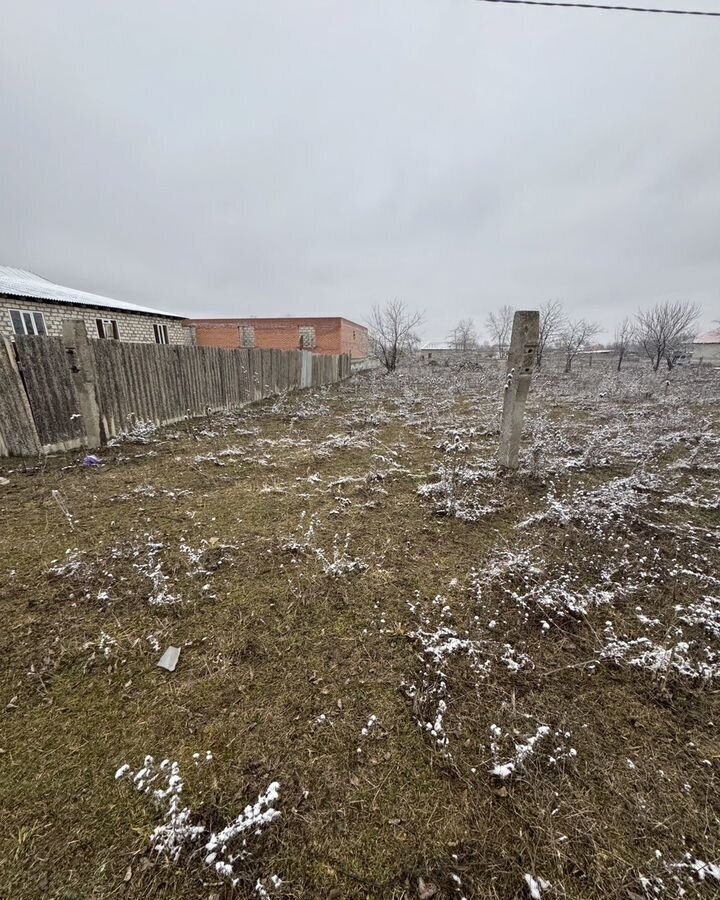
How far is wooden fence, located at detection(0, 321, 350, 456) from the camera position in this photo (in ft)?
16.3

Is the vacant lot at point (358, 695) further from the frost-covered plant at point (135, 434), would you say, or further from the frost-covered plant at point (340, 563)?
the frost-covered plant at point (135, 434)

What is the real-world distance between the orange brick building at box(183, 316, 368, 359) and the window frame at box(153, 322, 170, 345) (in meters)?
5.07

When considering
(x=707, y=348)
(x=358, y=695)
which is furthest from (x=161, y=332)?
(x=707, y=348)

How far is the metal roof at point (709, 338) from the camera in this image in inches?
1784

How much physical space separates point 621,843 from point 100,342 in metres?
7.96

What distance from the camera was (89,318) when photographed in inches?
738

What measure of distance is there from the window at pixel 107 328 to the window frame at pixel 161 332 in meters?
3.28

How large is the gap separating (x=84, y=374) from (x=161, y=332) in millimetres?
21580

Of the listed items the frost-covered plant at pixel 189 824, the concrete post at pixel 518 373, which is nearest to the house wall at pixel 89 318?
the concrete post at pixel 518 373

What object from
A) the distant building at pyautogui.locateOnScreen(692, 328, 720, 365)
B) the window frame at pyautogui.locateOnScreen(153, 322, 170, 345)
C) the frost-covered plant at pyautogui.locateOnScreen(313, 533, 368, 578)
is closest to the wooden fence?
the frost-covered plant at pyautogui.locateOnScreen(313, 533, 368, 578)

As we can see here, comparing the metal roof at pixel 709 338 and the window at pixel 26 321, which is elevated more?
the metal roof at pixel 709 338

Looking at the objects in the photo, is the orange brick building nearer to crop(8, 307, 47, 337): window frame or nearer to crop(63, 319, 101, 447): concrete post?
crop(8, 307, 47, 337): window frame

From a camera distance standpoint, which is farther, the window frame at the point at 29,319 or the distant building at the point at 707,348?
the distant building at the point at 707,348

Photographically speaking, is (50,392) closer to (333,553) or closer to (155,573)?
(155,573)
